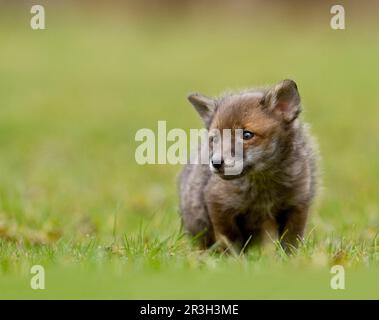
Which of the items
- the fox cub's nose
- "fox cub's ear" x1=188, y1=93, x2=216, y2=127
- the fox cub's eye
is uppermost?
"fox cub's ear" x1=188, y1=93, x2=216, y2=127

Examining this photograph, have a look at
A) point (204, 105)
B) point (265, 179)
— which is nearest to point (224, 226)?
point (265, 179)

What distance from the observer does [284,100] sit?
7.96m

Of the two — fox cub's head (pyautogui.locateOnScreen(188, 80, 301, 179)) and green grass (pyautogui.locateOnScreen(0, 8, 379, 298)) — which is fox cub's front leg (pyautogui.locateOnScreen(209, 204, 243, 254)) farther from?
fox cub's head (pyautogui.locateOnScreen(188, 80, 301, 179))

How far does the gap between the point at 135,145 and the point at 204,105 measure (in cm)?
866

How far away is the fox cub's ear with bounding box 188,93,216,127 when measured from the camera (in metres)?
8.19

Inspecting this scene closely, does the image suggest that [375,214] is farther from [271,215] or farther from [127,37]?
[127,37]

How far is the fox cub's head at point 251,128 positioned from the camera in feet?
24.4

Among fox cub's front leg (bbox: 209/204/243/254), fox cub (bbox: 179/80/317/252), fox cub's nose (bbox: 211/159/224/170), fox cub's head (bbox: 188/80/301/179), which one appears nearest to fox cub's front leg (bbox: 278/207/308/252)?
fox cub (bbox: 179/80/317/252)

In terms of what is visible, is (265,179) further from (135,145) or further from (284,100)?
(135,145)

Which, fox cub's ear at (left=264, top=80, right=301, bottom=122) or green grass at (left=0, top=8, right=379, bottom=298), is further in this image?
fox cub's ear at (left=264, top=80, right=301, bottom=122)

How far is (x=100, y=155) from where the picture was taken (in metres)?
16.0

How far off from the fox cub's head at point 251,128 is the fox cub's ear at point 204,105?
0.14 ft

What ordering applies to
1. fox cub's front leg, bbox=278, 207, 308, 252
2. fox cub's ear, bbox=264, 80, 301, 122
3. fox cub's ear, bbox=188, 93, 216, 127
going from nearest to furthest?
fox cub's ear, bbox=264, 80, 301, 122 → fox cub's front leg, bbox=278, 207, 308, 252 → fox cub's ear, bbox=188, 93, 216, 127

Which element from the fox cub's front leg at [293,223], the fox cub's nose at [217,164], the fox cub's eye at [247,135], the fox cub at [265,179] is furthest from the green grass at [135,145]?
the fox cub's eye at [247,135]
